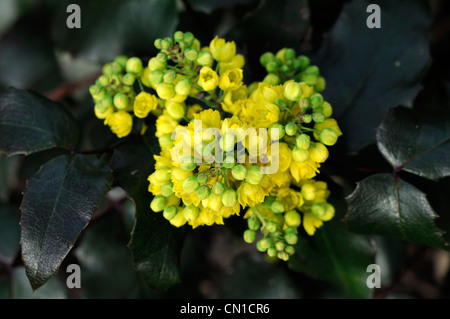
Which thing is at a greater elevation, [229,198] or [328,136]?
[328,136]

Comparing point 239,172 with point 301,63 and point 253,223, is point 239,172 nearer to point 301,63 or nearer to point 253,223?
point 253,223

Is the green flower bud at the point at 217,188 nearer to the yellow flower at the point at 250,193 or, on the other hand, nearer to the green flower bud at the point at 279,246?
the yellow flower at the point at 250,193

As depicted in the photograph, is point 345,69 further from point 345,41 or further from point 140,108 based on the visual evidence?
point 140,108

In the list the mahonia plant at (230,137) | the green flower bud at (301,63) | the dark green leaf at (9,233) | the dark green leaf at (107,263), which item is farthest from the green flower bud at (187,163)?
the dark green leaf at (9,233)

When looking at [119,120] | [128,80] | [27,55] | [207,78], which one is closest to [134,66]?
[128,80]

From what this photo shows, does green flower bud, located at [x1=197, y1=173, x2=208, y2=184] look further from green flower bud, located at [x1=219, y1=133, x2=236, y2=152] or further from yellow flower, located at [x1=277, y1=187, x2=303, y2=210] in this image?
yellow flower, located at [x1=277, y1=187, x2=303, y2=210]

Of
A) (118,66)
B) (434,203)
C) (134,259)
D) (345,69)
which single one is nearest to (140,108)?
(118,66)
